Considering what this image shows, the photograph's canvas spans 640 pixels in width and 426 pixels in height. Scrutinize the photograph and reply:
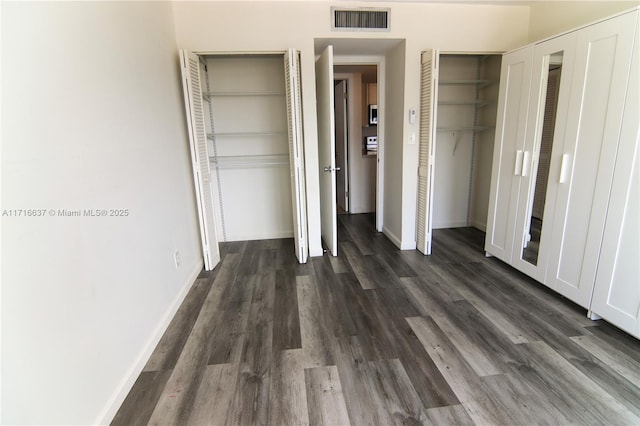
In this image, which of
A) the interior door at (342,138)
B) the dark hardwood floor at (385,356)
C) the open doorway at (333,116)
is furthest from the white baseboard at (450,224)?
the interior door at (342,138)

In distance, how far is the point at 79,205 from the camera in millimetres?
1495

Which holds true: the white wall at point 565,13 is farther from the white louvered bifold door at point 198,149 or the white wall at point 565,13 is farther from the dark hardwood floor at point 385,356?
the white louvered bifold door at point 198,149

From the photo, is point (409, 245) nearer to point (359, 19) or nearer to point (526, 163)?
point (526, 163)

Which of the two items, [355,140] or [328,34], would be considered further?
[355,140]

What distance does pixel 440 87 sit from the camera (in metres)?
4.11

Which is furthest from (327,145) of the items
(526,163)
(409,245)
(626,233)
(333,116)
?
(626,233)

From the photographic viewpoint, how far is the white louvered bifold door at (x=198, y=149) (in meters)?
2.92

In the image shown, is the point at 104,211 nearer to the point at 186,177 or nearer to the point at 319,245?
the point at 186,177

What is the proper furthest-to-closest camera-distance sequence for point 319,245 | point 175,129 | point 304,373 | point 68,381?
1. point 319,245
2. point 175,129
3. point 304,373
4. point 68,381

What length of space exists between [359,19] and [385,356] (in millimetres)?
3051

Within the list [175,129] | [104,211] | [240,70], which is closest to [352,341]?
[104,211]

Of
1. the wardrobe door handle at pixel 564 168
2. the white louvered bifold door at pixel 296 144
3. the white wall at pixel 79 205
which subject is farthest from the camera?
the white louvered bifold door at pixel 296 144

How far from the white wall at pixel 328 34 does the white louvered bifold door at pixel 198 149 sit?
0.32 m

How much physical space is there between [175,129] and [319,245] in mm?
1885
